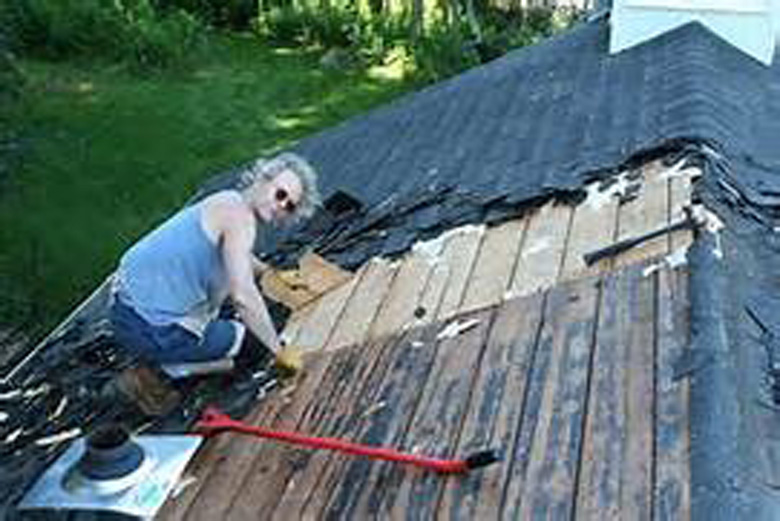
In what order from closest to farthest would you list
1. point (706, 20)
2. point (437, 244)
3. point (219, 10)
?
point (437, 244)
point (706, 20)
point (219, 10)

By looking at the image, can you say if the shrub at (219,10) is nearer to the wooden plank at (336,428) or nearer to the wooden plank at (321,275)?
the wooden plank at (321,275)

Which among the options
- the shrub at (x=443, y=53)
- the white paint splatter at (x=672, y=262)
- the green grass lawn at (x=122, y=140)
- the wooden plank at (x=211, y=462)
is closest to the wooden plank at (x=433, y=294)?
the wooden plank at (x=211, y=462)

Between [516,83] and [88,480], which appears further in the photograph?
[516,83]

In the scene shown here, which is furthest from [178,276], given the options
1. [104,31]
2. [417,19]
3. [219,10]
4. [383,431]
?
[219,10]

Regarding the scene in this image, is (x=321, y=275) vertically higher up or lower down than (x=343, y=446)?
higher up

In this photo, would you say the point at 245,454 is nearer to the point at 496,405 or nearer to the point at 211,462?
the point at 211,462

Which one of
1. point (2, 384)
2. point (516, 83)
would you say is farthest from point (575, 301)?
point (516, 83)

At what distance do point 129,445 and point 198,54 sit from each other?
1604cm

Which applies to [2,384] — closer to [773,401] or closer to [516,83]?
[516,83]

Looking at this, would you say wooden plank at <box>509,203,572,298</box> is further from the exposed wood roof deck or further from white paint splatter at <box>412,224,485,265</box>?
white paint splatter at <box>412,224,485,265</box>

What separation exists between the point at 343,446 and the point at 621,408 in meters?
0.76

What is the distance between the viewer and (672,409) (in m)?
2.84

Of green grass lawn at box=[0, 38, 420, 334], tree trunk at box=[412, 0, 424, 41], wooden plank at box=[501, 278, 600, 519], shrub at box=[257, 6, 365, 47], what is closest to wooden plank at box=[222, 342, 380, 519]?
wooden plank at box=[501, 278, 600, 519]

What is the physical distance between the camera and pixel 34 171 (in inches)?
A: 568
